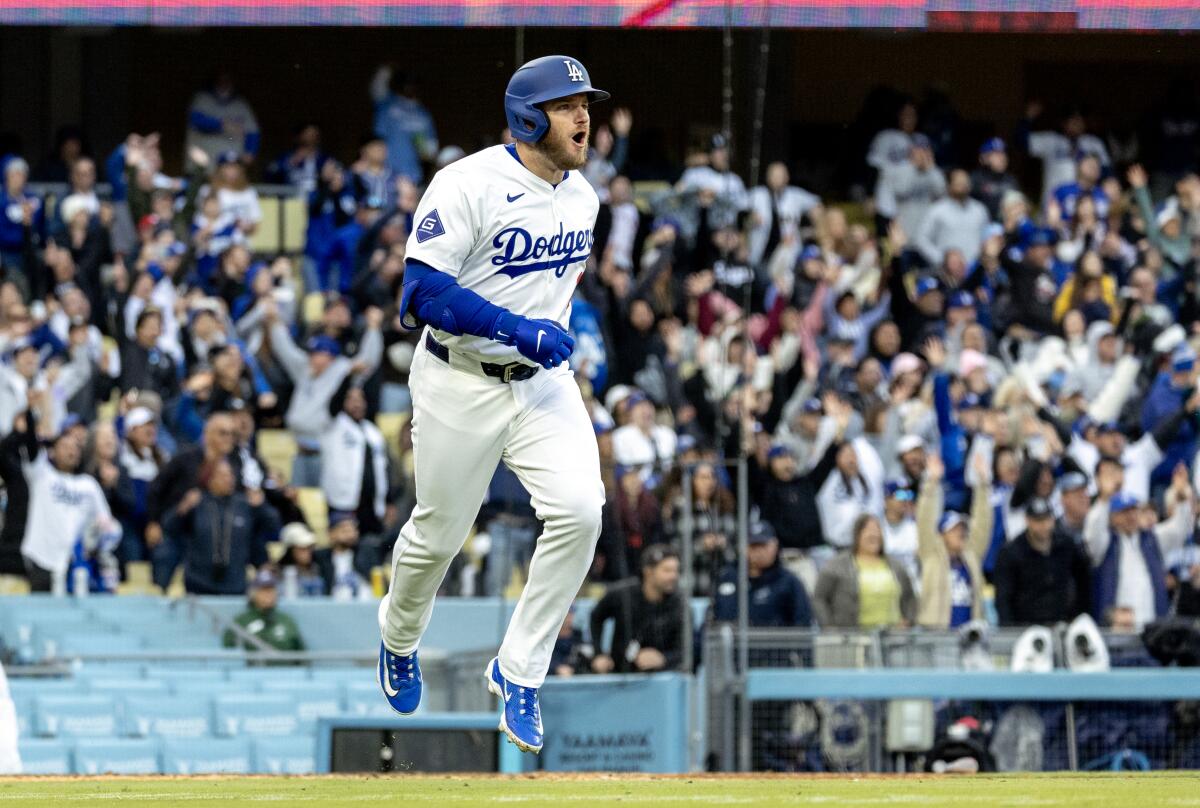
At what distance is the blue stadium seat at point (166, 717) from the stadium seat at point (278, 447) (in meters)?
3.35

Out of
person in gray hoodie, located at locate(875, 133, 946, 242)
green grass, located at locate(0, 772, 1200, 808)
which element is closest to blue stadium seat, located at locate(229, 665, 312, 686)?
green grass, located at locate(0, 772, 1200, 808)

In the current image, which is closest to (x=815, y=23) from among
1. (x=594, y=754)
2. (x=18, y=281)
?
(x=594, y=754)

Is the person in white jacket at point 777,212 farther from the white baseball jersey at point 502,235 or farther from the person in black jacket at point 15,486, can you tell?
the white baseball jersey at point 502,235

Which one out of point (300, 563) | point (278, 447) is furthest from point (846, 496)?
point (278, 447)

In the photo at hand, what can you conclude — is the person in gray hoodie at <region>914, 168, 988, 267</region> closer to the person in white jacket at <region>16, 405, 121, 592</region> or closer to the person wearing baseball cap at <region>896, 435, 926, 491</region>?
the person wearing baseball cap at <region>896, 435, 926, 491</region>

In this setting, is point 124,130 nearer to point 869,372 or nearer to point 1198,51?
point 869,372

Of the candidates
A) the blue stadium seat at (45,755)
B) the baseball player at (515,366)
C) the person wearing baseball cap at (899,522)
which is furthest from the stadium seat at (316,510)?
the baseball player at (515,366)

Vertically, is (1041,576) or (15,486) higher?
(15,486)

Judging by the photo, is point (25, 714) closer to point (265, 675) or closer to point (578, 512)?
point (265, 675)

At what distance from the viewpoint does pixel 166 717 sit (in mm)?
11398

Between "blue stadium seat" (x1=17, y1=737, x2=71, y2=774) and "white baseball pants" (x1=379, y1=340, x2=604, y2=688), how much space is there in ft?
15.2

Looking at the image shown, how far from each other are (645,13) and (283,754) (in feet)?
14.1

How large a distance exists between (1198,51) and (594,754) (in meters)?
10.6

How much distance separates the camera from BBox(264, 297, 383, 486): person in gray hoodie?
47.2 ft
